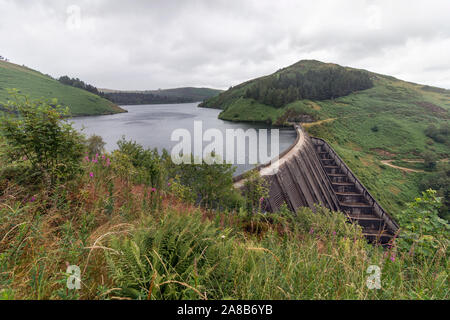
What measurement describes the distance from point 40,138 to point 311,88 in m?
106

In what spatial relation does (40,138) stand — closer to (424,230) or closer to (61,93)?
(424,230)

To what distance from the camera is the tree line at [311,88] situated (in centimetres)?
9069

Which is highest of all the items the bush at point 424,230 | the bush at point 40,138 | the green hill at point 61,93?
the green hill at point 61,93

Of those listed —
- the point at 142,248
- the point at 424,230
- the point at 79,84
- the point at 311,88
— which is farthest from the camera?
the point at 79,84

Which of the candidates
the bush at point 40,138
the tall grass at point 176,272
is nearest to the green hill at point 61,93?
the bush at point 40,138

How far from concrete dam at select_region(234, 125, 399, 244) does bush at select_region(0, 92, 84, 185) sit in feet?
36.8

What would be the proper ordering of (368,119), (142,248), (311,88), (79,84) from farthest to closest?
1. (79,84)
2. (311,88)
3. (368,119)
4. (142,248)

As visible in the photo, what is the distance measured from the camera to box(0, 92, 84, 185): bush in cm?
367

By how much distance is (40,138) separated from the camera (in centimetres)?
381

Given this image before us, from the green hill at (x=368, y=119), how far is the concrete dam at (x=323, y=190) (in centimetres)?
349

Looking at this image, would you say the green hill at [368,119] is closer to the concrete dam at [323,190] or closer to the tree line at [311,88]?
the tree line at [311,88]

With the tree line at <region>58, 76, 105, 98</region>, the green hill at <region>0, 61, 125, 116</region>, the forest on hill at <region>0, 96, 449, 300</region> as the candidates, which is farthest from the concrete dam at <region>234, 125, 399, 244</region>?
the tree line at <region>58, 76, 105, 98</region>

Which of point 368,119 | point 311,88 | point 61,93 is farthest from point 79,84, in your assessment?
point 368,119
